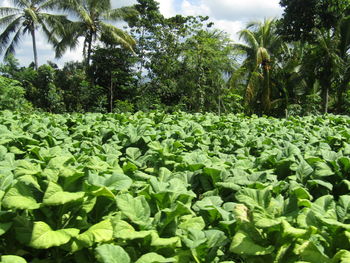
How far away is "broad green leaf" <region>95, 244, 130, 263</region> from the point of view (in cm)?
109

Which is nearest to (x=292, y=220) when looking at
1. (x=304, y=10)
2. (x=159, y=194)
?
(x=159, y=194)

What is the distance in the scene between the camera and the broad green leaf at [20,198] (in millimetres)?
1199

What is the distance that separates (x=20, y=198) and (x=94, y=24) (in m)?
27.0

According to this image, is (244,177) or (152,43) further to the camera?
(152,43)

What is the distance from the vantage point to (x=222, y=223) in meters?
1.39

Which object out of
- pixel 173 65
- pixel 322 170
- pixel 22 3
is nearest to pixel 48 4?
pixel 22 3

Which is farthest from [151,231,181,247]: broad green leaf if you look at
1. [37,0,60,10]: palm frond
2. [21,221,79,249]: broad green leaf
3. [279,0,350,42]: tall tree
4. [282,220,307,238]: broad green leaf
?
[37,0,60,10]: palm frond

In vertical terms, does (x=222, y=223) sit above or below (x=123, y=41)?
below

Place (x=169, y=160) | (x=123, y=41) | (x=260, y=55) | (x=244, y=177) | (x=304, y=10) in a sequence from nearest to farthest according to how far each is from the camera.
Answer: (x=244, y=177)
(x=169, y=160)
(x=304, y=10)
(x=260, y=55)
(x=123, y=41)

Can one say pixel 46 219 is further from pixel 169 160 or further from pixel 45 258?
pixel 169 160

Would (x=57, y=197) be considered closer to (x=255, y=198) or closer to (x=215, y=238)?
(x=215, y=238)

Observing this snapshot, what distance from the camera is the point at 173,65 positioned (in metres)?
22.9

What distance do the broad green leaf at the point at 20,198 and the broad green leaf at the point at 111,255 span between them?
0.27m

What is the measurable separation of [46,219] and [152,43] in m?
23.6
